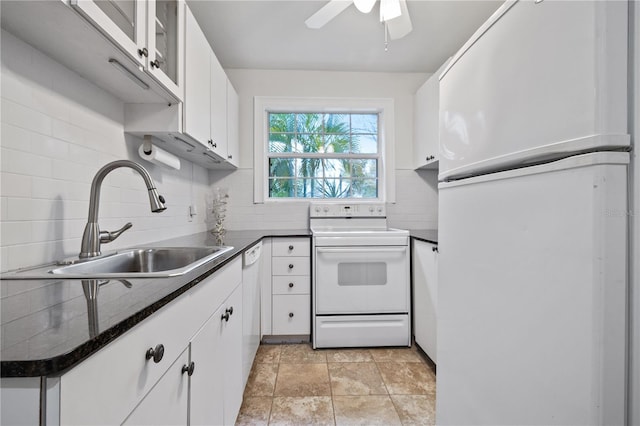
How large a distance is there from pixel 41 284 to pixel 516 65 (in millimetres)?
1382

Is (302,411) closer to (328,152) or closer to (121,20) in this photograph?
(121,20)

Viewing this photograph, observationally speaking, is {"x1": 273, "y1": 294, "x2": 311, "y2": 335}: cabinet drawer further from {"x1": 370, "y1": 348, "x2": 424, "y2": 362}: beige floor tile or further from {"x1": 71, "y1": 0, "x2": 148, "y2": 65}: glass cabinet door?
{"x1": 71, "y1": 0, "x2": 148, "y2": 65}: glass cabinet door

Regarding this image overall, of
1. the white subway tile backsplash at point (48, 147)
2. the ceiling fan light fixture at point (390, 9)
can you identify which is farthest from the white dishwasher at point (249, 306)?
the ceiling fan light fixture at point (390, 9)

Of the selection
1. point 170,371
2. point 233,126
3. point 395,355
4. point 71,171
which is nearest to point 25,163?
point 71,171

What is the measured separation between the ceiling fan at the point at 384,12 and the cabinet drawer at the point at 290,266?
167 cm

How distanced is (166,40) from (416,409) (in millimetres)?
2352

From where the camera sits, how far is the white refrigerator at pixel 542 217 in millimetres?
540

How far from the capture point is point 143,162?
1.70m

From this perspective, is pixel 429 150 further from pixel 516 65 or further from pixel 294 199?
pixel 516 65

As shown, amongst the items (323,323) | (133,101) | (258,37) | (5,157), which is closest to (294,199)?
(323,323)

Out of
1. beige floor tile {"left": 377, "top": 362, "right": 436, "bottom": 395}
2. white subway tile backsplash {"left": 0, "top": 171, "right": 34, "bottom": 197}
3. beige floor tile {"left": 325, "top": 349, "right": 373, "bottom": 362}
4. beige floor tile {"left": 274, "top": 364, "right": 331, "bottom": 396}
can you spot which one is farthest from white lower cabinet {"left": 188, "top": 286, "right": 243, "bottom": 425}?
beige floor tile {"left": 377, "top": 362, "right": 436, "bottom": 395}

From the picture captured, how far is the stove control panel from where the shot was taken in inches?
112

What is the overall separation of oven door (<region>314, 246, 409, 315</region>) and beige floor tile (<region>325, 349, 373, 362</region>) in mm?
296

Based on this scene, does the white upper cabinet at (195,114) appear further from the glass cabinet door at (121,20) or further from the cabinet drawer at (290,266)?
the cabinet drawer at (290,266)
